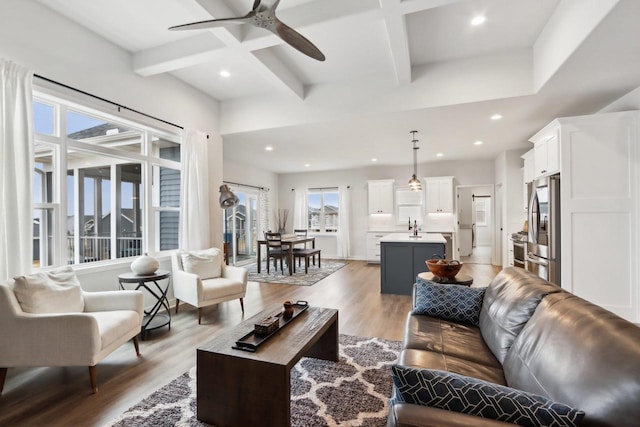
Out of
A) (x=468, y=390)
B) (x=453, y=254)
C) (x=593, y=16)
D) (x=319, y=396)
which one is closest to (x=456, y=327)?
(x=319, y=396)

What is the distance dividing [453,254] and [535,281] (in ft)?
19.9

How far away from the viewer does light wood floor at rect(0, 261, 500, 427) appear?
1.85 m

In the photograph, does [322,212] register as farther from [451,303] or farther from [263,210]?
[451,303]

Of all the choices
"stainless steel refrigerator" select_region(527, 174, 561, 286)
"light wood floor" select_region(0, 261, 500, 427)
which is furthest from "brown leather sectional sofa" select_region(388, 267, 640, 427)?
"stainless steel refrigerator" select_region(527, 174, 561, 286)

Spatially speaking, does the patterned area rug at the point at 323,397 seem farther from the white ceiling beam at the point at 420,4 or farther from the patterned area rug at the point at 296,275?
the patterned area rug at the point at 296,275

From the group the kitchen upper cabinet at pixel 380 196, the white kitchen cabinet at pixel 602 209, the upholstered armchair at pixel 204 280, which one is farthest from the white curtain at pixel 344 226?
the white kitchen cabinet at pixel 602 209

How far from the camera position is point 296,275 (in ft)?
20.4

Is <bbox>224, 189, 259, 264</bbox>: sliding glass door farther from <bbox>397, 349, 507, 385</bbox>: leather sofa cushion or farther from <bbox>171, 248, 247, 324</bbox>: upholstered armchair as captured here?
<bbox>397, 349, 507, 385</bbox>: leather sofa cushion

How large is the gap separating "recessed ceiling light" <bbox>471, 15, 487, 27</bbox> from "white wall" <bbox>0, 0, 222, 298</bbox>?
3616mm

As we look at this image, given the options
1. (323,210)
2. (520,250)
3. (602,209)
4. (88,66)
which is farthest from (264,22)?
(323,210)

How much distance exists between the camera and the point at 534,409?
0.86 meters

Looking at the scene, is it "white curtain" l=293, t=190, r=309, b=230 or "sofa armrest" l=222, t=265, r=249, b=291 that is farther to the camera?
"white curtain" l=293, t=190, r=309, b=230

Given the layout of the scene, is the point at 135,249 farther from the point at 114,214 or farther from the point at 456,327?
the point at 456,327

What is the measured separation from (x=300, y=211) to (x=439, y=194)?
4.08 m
